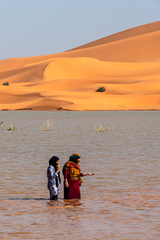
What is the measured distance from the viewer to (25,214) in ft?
29.0

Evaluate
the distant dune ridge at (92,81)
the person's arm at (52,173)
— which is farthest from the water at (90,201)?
the distant dune ridge at (92,81)

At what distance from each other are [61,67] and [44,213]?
109 meters

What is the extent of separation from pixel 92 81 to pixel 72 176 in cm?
9085

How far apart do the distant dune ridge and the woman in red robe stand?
2437 inches

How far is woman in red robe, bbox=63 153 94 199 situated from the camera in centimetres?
980

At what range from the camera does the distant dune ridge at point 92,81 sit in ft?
253

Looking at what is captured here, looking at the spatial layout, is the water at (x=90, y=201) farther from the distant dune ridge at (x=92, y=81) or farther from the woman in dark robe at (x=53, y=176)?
the distant dune ridge at (x=92, y=81)

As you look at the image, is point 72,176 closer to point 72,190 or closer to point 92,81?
point 72,190

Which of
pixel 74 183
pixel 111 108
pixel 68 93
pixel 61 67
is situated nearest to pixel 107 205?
pixel 74 183

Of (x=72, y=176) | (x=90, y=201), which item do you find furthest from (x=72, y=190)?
(x=90, y=201)

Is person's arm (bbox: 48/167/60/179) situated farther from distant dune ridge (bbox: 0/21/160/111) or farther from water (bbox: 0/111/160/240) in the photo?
distant dune ridge (bbox: 0/21/160/111)

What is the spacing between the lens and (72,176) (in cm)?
992

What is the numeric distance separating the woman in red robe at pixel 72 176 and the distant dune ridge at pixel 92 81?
61896 millimetres

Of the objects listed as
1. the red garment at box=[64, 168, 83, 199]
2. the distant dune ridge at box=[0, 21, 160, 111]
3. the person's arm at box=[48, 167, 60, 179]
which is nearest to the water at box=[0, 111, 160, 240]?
the red garment at box=[64, 168, 83, 199]
